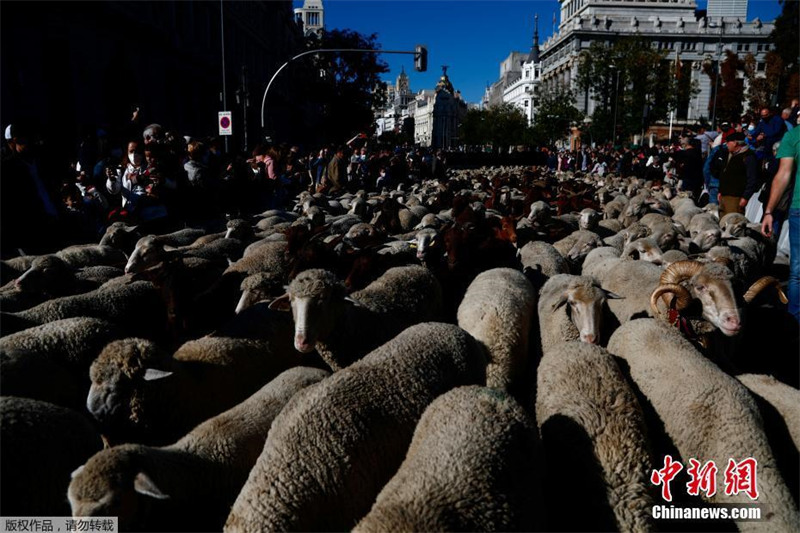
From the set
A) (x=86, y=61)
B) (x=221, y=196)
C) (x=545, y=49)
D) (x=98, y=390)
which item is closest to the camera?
(x=98, y=390)

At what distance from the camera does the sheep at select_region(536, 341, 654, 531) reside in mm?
2504

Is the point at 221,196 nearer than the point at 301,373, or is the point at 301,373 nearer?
the point at 301,373

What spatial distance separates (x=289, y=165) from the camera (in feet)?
50.8

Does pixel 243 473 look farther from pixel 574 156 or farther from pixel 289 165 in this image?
pixel 574 156

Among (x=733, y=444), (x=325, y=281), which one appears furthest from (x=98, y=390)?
(x=733, y=444)

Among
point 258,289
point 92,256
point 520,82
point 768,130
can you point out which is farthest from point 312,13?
point 258,289

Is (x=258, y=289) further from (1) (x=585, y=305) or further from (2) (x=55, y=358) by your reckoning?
(1) (x=585, y=305)

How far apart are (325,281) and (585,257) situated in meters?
4.34

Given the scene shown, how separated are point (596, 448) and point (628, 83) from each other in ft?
174

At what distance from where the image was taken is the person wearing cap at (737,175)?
30.5ft

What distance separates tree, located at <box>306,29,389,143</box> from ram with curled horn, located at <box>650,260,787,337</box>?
1669 inches

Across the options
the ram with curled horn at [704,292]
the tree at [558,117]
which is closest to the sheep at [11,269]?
the ram with curled horn at [704,292]

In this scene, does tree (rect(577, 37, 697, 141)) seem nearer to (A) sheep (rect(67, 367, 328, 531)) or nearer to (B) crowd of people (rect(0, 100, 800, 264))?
(B) crowd of people (rect(0, 100, 800, 264))

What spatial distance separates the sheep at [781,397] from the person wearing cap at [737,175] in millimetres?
6571
